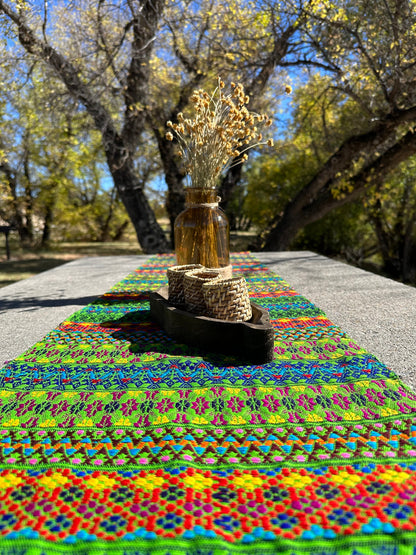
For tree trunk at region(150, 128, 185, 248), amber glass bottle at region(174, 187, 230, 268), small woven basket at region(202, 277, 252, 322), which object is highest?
tree trunk at region(150, 128, 185, 248)

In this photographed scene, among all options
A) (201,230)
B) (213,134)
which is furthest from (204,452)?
(213,134)

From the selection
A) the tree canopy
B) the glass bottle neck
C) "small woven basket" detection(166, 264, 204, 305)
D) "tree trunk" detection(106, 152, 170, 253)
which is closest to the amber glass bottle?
the glass bottle neck

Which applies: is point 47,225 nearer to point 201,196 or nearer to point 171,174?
point 171,174

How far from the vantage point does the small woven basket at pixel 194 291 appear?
1.43 metres

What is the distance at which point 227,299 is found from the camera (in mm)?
1360

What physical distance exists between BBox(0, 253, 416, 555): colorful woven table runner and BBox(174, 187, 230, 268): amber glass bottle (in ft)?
1.72

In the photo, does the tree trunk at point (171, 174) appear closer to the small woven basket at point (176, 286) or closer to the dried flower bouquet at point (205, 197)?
the dried flower bouquet at point (205, 197)

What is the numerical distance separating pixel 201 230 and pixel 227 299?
54 centimetres

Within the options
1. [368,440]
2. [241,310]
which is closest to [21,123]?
[241,310]

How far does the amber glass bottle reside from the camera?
1.81m

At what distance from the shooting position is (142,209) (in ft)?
20.0

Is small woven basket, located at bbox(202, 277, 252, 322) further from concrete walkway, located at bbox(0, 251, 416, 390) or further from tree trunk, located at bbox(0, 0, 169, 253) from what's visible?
tree trunk, located at bbox(0, 0, 169, 253)

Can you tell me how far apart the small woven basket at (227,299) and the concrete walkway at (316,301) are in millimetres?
458

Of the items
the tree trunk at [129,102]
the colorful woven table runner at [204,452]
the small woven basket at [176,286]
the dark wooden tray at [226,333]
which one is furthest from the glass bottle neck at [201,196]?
the tree trunk at [129,102]
